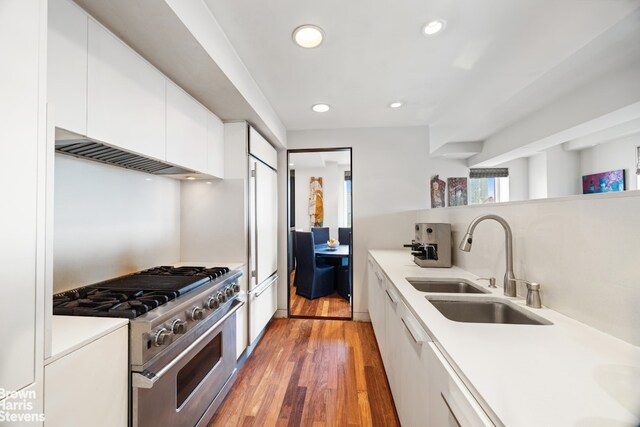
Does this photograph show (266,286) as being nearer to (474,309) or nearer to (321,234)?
(474,309)

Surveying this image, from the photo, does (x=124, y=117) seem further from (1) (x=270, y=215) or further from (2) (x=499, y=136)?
(2) (x=499, y=136)

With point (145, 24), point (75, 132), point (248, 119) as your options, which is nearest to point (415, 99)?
point (248, 119)

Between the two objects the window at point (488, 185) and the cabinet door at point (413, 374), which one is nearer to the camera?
the cabinet door at point (413, 374)

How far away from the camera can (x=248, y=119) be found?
2.17 metres

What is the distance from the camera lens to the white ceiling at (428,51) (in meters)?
1.21

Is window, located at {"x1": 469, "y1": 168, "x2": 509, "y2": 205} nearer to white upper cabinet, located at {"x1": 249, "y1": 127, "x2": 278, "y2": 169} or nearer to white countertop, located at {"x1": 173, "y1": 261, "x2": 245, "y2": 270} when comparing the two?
white upper cabinet, located at {"x1": 249, "y1": 127, "x2": 278, "y2": 169}

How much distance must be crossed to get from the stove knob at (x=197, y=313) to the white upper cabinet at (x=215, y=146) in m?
1.03

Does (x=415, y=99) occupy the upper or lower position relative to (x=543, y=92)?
upper

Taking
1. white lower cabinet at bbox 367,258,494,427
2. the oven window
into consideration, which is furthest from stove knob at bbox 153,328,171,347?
white lower cabinet at bbox 367,258,494,427

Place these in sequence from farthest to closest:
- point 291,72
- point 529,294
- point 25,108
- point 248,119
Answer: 1. point 248,119
2. point 291,72
3. point 529,294
4. point 25,108

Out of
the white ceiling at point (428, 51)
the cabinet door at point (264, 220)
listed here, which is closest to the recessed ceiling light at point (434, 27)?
the white ceiling at point (428, 51)

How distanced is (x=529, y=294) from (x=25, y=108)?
1837 mm

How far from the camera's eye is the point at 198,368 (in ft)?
4.54

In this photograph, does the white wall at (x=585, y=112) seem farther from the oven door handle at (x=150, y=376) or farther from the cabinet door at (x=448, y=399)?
the oven door handle at (x=150, y=376)
